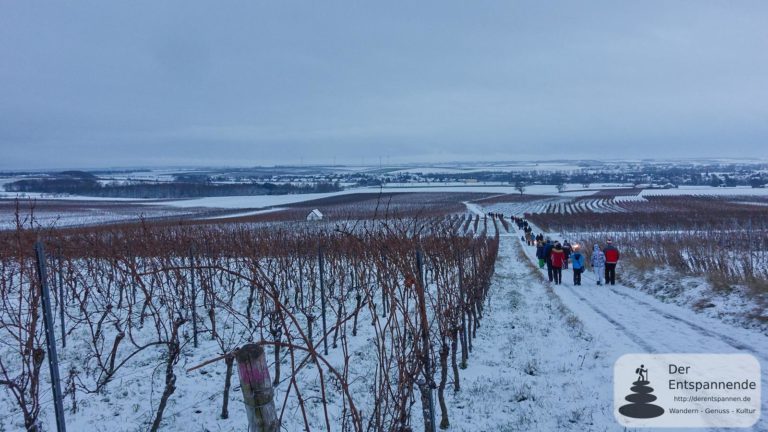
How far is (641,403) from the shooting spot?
18.6ft

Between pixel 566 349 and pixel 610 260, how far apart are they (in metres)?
7.12

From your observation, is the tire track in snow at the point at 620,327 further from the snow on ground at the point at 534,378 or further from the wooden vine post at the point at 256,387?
the wooden vine post at the point at 256,387

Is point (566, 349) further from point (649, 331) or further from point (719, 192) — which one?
point (719, 192)

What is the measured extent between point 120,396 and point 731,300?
11532 mm

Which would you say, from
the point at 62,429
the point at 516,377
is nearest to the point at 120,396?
the point at 62,429

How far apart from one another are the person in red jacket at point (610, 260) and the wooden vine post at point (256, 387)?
44.9 feet

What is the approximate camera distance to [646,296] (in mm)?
12758

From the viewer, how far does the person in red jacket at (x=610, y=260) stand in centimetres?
1442

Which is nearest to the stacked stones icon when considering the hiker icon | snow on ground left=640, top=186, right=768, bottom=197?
the hiker icon

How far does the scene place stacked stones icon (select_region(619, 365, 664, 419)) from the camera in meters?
5.39

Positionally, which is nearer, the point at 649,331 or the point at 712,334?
the point at 712,334

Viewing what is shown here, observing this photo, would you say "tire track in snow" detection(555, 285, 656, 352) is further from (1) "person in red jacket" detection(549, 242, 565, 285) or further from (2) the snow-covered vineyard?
(1) "person in red jacket" detection(549, 242, 565, 285)

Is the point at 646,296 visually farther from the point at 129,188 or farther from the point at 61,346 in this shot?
the point at 129,188

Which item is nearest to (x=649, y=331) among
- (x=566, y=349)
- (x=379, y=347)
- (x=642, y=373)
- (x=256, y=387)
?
(x=566, y=349)
